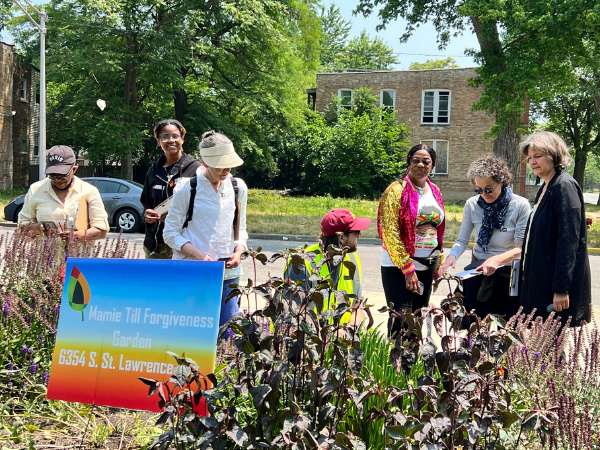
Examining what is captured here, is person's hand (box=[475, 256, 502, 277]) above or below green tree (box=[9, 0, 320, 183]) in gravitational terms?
below

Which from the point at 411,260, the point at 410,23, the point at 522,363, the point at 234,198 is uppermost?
the point at 410,23

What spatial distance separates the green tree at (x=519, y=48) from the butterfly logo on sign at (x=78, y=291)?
14.0 metres

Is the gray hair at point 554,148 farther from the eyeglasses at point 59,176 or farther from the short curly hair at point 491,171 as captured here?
the eyeglasses at point 59,176

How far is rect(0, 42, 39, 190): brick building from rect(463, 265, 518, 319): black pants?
105 ft

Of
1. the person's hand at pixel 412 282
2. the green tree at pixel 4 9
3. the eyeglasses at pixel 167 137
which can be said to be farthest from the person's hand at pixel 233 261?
the green tree at pixel 4 9

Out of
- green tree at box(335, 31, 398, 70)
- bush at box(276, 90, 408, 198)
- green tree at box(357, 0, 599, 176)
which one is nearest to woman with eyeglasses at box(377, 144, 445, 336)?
green tree at box(357, 0, 599, 176)

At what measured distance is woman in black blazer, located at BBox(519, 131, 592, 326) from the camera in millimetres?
3697

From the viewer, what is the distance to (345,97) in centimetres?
4075

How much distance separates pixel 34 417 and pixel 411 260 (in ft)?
8.54

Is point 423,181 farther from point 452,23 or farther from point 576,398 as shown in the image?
point 452,23

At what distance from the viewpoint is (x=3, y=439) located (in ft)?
9.60

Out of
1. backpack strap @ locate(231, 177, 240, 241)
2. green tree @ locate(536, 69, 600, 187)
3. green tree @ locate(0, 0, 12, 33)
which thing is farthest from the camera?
green tree @ locate(536, 69, 600, 187)

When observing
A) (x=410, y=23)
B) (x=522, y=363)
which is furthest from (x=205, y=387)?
(x=410, y=23)

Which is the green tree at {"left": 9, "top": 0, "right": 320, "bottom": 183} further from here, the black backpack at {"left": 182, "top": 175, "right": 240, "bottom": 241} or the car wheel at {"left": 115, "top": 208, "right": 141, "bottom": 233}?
the black backpack at {"left": 182, "top": 175, "right": 240, "bottom": 241}
